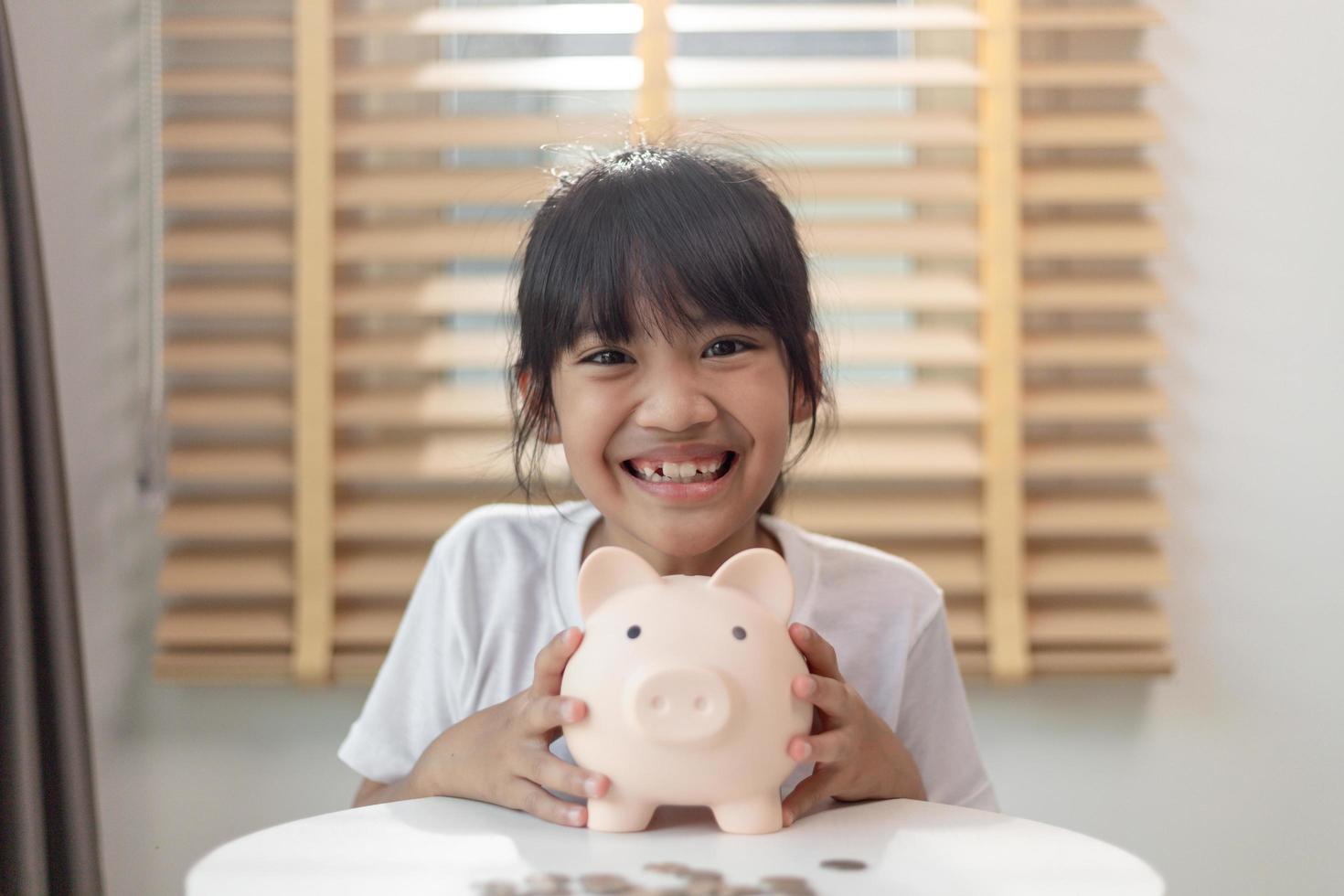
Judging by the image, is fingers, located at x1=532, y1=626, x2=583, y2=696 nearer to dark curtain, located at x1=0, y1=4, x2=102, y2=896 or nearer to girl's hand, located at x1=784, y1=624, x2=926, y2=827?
girl's hand, located at x1=784, y1=624, x2=926, y2=827

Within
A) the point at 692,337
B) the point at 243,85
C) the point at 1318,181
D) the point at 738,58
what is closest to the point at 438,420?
the point at 243,85

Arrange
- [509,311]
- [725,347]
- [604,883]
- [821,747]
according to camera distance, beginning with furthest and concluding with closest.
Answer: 1. [509,311]
2. [725,347]
3. [821,747]
4. [604,883]

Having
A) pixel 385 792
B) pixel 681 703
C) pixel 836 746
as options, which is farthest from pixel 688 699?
pixel 385 792

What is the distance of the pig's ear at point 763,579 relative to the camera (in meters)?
0.73

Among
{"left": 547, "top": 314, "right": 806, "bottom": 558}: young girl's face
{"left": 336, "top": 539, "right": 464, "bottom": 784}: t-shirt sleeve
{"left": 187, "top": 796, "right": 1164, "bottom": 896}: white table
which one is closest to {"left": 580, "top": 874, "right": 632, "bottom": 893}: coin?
{"left": 187, "top": 796, "right": 1164, "bottom": 896}: white table

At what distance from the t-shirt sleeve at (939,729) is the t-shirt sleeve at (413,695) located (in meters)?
0.34

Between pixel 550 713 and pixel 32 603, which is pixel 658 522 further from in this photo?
pixel 32 603

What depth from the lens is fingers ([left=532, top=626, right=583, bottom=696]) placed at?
0.72 metres

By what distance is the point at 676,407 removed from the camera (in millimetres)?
808

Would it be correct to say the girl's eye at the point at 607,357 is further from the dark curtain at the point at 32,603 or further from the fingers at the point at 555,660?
the dark curtain at the point at 32,603

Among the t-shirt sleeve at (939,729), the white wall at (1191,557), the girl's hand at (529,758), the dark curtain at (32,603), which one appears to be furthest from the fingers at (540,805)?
the white wall at (1191,557)

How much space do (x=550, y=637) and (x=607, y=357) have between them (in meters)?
0.26

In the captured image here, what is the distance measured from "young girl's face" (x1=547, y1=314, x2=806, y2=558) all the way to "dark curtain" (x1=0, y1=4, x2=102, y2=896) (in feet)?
2.14

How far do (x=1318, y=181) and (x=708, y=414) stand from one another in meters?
1.07
